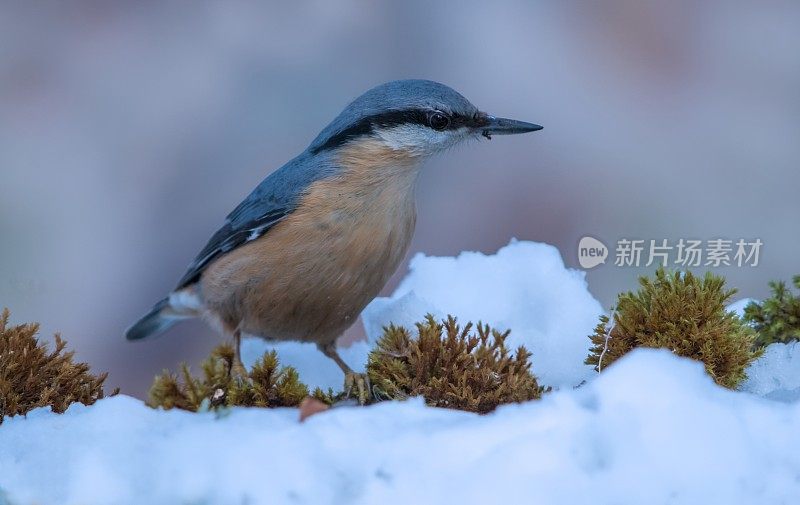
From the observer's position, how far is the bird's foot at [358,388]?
2.13m

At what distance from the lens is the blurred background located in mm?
2629

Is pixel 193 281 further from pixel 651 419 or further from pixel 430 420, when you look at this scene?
pixel 651 419

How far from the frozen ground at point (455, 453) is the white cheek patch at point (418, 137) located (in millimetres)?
862

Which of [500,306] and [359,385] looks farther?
[500,306]

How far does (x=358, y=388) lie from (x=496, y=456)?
2.54 feet

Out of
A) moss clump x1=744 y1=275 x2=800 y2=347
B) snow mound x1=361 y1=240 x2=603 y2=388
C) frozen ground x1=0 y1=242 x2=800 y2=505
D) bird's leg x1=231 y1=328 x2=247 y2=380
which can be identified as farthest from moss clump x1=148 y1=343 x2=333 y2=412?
moss clump x1=744 y1=275 x2=800 y2=347

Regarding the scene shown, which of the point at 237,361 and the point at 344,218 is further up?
the point at 344,218

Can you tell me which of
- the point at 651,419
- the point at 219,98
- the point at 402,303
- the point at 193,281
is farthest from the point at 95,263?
the point at 651,419

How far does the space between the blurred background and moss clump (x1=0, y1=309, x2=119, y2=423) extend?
0.50 metres

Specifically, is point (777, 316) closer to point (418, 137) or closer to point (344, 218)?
point (418, 137)

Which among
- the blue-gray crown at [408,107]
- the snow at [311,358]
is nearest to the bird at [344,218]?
the blue-gray crown at [408,107]

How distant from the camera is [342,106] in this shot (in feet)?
9.19

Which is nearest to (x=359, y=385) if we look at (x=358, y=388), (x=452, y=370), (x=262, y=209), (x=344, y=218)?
(x=358, y=388)

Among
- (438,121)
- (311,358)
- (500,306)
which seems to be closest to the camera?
(438,121)
